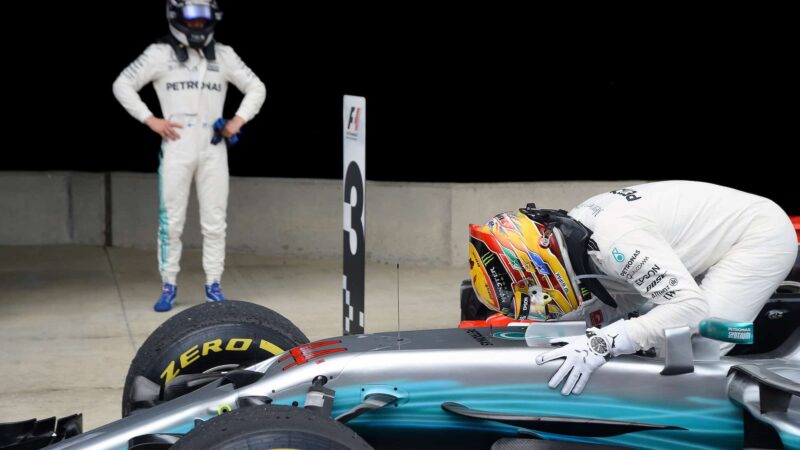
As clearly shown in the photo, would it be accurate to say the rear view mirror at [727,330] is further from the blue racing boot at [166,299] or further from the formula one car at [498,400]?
the blue racing boot at [166,299]

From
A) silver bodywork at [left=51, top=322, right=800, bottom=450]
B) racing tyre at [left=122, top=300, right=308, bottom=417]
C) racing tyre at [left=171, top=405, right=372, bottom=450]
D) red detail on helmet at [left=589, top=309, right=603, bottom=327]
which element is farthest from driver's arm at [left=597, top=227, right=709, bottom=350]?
racing tyre at [left=122, top=300, right=308, bottom=417]

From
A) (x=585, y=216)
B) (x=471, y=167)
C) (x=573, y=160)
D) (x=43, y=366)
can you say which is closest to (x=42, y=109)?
(x=471, y=167)

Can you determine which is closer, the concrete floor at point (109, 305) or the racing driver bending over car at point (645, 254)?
the racing driver bending over car at point (645, 254)

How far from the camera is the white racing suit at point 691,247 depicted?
3779mm

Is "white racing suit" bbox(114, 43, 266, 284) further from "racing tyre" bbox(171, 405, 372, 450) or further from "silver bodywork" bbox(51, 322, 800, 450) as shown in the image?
"racing tyre" bbox(171, 405, 372, 450)

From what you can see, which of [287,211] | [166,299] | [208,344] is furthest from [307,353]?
[287,211]

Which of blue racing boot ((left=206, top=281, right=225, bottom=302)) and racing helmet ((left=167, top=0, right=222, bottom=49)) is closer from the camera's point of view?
racing helmet ((left=167, top=0, right=222, bottom=49))

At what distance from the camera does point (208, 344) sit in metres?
4.23

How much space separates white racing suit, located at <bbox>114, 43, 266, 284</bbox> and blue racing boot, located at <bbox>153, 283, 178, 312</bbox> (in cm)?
4

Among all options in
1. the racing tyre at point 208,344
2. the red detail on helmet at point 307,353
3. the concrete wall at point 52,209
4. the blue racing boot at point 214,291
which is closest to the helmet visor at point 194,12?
the blue racing boot at point 214,291

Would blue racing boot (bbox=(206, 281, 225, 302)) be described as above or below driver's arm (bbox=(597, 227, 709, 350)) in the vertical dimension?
below

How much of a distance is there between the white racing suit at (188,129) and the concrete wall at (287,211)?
182 cm

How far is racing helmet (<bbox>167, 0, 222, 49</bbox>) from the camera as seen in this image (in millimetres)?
7070

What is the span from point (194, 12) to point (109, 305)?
1966 mm
